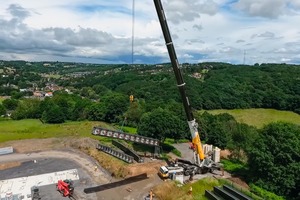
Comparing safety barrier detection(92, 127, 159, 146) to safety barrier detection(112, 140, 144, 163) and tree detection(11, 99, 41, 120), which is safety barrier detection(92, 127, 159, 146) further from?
tree detection(11, 99, 41, 120)

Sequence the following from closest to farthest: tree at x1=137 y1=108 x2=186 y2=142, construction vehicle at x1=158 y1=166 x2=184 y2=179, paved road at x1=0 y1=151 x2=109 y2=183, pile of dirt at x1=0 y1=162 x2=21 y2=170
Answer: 1. construction vehicle at x1=158 y1=166 x2=184 y2=179
2. paved road at x1=0 y1=151 x2=109 y2=183
3. pile of dirt at x1=0 y1=162 x2=21 y2=170
4. tree at x1=137 y1=108 x2=186 y2=142

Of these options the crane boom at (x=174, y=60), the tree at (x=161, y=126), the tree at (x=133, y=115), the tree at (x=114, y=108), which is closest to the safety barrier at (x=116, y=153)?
the tree at (x=161, y=126)

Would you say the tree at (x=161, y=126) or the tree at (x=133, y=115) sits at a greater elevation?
the tree at (x=161, y=126)

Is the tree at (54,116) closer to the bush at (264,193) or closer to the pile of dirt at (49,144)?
the pile of dirt at (49,144)

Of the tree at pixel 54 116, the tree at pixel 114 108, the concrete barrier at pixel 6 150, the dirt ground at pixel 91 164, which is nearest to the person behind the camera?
the dirt ground at pixel 91 164

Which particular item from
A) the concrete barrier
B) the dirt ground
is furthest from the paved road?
the concrete barrier

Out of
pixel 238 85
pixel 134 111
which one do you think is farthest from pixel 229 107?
pixel 134 111

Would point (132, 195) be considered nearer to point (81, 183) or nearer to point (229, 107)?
point (81, 183)
